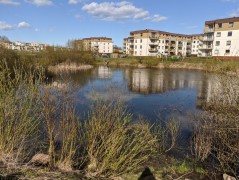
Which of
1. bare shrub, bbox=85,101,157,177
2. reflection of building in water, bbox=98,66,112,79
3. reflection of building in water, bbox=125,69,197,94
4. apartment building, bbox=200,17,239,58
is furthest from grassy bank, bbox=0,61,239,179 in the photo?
apartment building, bbox=200,17,239,58

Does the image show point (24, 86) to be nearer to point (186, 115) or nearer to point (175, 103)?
point (186, 115)

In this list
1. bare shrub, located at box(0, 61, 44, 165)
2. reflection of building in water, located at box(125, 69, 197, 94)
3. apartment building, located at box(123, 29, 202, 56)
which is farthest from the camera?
apartment building, located at box(123, 29, 202, 56)

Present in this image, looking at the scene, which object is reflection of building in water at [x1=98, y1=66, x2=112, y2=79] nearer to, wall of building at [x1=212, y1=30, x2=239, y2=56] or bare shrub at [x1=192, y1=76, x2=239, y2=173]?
bare shrub at [x1=192, y1=76, x2=239, y2=173]

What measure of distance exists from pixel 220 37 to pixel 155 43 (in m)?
28.6

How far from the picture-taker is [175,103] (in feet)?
46.5

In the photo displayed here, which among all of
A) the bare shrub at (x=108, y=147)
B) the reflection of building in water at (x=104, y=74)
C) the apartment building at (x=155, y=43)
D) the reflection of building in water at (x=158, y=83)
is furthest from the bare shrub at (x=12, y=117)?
the apartment building at (x=155, y=43)

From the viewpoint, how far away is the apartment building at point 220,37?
53219 mm

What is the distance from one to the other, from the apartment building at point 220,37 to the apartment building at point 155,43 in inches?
898

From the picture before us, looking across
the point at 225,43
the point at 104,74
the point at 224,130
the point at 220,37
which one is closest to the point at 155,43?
the point at 220,37

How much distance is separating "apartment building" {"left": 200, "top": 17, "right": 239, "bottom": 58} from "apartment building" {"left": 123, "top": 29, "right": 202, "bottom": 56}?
22799 mm

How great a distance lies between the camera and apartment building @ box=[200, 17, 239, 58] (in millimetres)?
53219

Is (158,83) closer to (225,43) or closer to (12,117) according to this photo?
(12,117)

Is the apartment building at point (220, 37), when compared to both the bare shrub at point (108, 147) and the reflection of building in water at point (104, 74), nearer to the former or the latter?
the reflection of building in water at point (104, 74)

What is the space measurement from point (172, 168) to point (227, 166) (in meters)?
1.58
